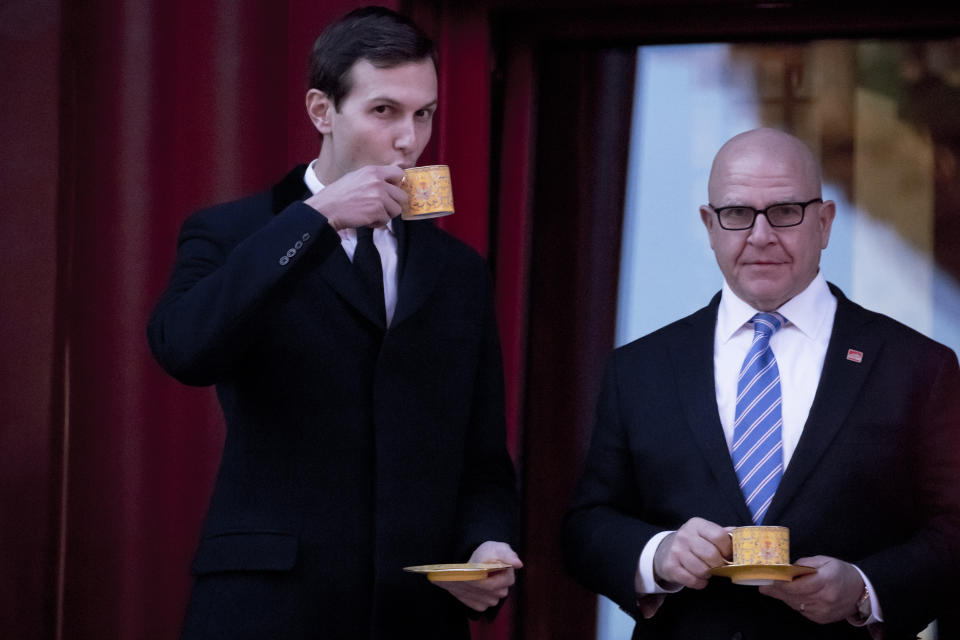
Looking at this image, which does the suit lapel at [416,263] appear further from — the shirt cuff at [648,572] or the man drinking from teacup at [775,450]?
the shirt cuff at [648,572]

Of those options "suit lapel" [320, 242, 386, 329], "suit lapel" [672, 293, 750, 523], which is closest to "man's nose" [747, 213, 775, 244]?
"suit lapel" [672, 293, 750, 523]

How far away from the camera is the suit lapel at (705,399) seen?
2.75 m

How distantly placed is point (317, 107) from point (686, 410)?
3.54 feet

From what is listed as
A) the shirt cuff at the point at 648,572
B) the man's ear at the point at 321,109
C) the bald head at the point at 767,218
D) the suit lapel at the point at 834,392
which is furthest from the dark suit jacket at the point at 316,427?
the bald head at the point at 767,218

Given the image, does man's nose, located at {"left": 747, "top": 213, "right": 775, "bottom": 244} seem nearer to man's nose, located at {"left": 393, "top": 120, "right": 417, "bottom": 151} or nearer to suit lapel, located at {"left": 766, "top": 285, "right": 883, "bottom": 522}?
suit lapel, located at {"left": 766, "top": 285, "right": 883, "bottom": 522}

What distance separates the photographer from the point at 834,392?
2799mm

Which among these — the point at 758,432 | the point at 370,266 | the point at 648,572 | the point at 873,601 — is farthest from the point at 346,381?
the point at 873,601

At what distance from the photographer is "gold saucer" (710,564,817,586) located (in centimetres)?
234

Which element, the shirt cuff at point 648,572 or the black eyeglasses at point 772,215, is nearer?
the shirt cuff at point 648,572

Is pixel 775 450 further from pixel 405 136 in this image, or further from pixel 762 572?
pixel 405 136

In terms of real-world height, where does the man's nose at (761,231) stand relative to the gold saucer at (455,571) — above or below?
above

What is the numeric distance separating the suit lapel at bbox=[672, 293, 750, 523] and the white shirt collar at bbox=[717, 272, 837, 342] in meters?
0.05

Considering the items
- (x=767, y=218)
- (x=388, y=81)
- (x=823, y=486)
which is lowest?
(x=823, y=486)

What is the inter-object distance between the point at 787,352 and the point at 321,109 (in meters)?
1.21
